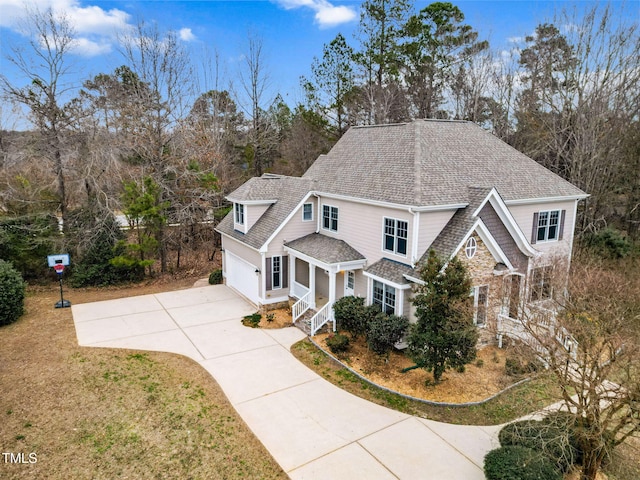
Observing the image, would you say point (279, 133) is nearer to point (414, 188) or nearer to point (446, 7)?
point (446, 7)

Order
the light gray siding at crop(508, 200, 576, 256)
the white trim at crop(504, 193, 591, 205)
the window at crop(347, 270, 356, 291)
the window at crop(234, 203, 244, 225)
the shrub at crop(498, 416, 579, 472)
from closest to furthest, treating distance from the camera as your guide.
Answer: the shrub at crop(498, 416, 579, 472), the white trim at crop(504, 193, 591, 205), the window at crop(347, 270, 356, 291), the light gray siding at crop(508, 200, 576, 256), the window at crop(234, 203, 244, 225)

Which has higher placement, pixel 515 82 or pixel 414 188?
pixel 515 82

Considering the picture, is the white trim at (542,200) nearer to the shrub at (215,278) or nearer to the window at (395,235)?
the window at (395,235)

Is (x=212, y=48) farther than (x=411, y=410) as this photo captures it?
Yes

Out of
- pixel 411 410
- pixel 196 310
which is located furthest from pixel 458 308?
pixel 196 310

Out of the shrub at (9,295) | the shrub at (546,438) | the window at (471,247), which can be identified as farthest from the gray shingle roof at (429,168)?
the shrub at (9,295)

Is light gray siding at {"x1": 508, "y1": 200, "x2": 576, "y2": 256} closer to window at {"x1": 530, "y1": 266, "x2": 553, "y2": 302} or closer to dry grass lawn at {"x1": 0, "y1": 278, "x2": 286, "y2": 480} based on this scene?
window at {"x1": 530, "y1": 266, "x2": 553, "y2": 302}

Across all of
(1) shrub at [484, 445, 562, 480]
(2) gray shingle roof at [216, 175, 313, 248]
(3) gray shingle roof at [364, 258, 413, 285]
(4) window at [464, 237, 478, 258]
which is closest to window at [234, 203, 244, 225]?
(2) gray shingle roof at [216, 175, 313, 248]
